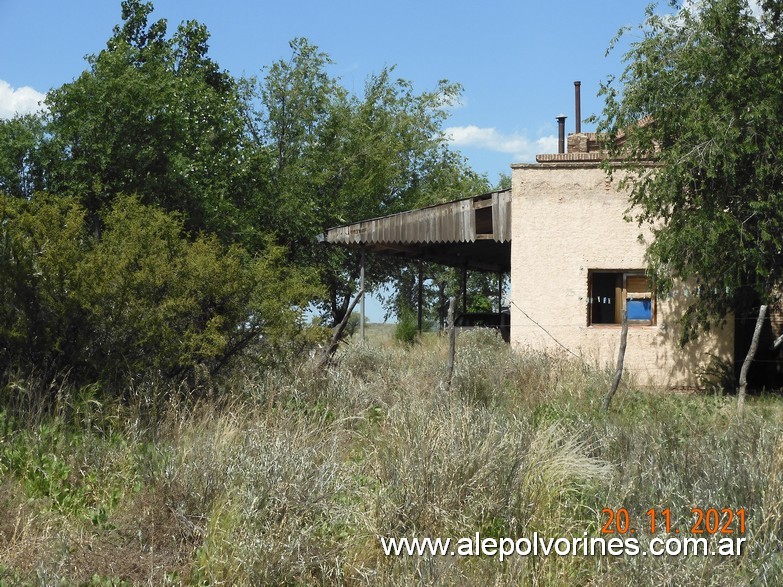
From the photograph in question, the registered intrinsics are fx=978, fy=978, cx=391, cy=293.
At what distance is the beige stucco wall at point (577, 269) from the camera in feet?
58.6

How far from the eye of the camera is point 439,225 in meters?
19.4

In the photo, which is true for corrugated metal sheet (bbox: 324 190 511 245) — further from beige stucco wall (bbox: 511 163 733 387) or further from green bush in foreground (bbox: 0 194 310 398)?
green bush in foreground (bbox: 0 194 310 398)

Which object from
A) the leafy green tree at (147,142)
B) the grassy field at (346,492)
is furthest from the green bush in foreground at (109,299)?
the leafy green tree at (147,142)

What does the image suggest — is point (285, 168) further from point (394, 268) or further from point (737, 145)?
point (737, 145)

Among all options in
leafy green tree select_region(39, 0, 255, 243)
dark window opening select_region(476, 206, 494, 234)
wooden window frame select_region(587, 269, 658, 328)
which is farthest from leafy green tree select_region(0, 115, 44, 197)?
wooden window frame select_region(587, 269, 658, 328)

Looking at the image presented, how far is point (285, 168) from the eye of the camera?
103 ft

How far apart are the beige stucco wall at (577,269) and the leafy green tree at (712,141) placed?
54.9 inches

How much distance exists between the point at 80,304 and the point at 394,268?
26.8m

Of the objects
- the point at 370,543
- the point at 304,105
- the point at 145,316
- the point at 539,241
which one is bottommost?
the point at 370,543

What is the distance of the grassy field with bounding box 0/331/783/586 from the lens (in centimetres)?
621

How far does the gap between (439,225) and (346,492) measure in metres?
12.6

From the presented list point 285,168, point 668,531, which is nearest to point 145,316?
point 668,531

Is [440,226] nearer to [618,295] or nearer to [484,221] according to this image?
[484,221]

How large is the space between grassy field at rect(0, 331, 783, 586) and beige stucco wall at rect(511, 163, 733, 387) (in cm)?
833
